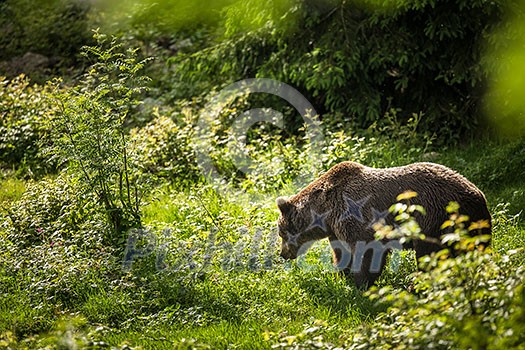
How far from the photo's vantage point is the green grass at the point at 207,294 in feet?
20.0

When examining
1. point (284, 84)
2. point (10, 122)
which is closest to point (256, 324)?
point (284, 84)

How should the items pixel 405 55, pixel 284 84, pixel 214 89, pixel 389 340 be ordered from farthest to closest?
pixel 214 89, pixel 284 84, pixel 405 55, pixel 389 340

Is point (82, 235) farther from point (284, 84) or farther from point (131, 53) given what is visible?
point (284, 84)

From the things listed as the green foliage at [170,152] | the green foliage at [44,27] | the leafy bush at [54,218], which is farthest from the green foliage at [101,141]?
the green foliage at [44,27]

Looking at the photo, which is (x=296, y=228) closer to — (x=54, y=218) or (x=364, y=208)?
(x=364, y=208)

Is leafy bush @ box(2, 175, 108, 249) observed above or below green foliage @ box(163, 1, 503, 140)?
below

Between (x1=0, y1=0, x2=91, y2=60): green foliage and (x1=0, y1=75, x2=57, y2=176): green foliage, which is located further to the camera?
(x1=0, y1=0, x2=91, y2=60): green foliage

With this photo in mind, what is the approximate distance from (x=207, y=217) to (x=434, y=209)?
10.2ft

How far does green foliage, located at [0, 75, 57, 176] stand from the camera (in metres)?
11.2

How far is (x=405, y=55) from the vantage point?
977cm

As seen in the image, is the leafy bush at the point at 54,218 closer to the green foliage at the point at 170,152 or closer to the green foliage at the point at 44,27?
the green foliage at the point at 170,152

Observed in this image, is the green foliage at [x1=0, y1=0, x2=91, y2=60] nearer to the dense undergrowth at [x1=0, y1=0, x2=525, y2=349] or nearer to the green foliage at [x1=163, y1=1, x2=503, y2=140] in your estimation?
the dense undergrowth at [x1=0, y1=0, x2=525, y2=349]

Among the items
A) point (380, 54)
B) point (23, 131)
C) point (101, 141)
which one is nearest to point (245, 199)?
point (101, 141)

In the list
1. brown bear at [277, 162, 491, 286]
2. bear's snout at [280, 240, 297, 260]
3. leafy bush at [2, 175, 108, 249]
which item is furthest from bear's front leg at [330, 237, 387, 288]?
leafy bush at [2, 175, 108, 249]
